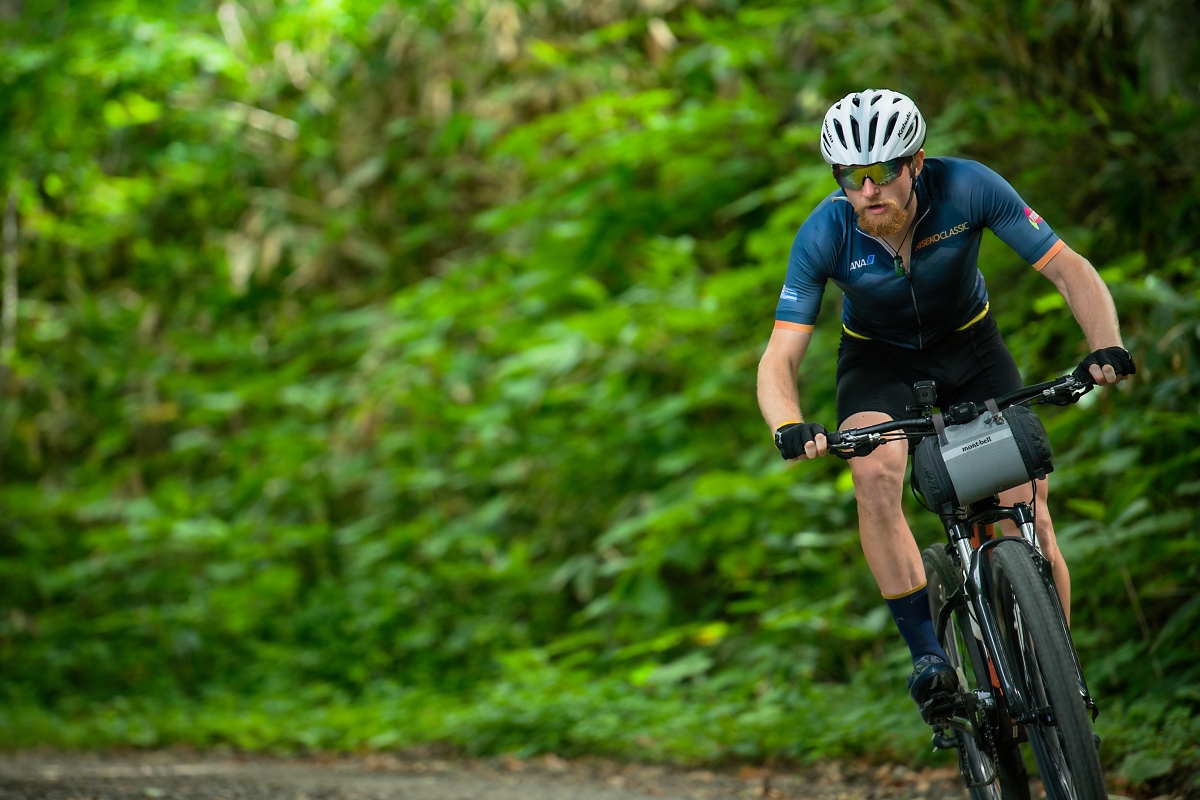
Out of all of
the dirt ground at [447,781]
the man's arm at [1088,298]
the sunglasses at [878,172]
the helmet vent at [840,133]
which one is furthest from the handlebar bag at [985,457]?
the dirt ground at [447,781]

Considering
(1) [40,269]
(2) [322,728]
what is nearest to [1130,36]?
(2) [322,728]

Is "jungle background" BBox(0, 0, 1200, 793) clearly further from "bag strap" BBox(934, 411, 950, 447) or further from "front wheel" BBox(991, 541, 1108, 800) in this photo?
"bag strap" BBox(934, 411, 950, 447)

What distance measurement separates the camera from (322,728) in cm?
839

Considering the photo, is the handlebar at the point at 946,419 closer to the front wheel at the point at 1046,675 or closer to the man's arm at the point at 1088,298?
the man's arm at the point at 1088,298

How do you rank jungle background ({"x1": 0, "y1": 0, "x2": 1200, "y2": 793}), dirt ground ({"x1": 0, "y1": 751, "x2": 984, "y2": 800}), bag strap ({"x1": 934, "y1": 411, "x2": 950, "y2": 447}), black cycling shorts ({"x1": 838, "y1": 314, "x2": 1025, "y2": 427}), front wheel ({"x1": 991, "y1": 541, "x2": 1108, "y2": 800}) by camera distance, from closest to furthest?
front wheel ({"x1": 991, "y1": 541, "x2": 1108, "y2": 800}) → bag strap ({"x1": 934, "y1": 411, "x2": 950, "y2": 447}) → black cycling shorts ({"x1": 838, "y1": 314, "x2": 1025, "y2": 427}) → dirt ground ({"x1": 0, "y1": 751, "x2": 984, "y2": 800}) → jungle background ({"x1": 0, "y1": 0, "x2": 1200, "y2": 793})

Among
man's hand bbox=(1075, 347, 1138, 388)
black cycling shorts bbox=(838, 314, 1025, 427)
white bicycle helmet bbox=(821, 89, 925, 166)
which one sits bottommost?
man's hand bbox=(1075, 347, 1138, 388)

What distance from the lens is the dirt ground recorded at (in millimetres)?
5113

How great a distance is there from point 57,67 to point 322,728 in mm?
7205

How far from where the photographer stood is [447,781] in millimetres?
6223

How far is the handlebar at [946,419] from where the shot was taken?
315 centimetres

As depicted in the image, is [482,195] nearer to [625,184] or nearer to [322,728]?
[625,184]

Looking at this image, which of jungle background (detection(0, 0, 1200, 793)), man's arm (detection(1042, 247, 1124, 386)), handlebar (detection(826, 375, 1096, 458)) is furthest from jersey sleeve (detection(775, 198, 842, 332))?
jungle background (detection(0, 0, 1200, 793))

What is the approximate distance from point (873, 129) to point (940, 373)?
2.92ft

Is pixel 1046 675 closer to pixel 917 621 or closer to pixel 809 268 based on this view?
pixel 917 621
